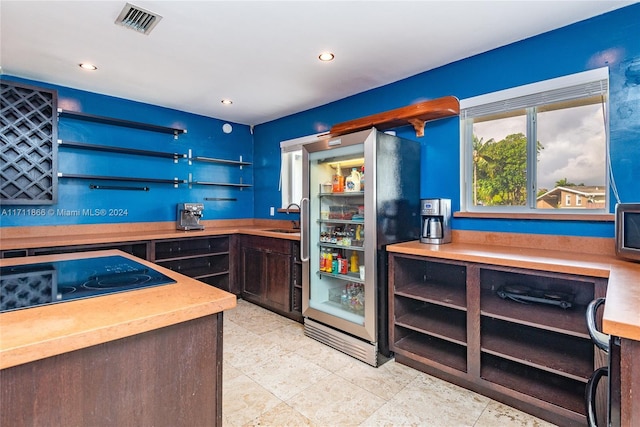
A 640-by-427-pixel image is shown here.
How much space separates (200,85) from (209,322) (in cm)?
302

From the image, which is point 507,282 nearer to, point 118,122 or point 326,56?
point 326,56

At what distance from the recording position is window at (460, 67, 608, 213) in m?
2.20

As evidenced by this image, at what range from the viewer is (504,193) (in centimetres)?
263

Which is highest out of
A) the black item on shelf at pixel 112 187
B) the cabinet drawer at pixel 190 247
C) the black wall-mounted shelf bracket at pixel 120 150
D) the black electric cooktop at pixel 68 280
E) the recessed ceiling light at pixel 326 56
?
the recessed ceiling light at pixel 326 56

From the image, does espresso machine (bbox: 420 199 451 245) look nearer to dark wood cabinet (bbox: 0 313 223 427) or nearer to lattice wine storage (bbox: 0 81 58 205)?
dark wood cabinet (bbox: 0 313 223 427)

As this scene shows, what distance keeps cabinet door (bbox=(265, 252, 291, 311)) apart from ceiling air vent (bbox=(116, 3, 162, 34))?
234cm

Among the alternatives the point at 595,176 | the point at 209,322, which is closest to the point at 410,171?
the point at 595,176

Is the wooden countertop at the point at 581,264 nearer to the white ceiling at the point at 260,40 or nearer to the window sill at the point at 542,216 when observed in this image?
the window sill at the point at 542,216

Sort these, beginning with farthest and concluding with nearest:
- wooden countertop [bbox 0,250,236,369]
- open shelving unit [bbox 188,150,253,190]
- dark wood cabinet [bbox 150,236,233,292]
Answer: open shelving unit [bbox 188,150,253,190] < dark wood cabinet [bbox 150,236,233,292] < wooden countertop [bbox 0,250,236,369]

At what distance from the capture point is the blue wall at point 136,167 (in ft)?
11.2

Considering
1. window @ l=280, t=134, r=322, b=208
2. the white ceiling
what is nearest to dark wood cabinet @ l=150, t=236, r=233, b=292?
window @ l=280, t=134, r=322, b=208

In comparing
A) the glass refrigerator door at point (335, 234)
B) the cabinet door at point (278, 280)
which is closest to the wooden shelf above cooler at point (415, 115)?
the glass refrigerator door at point (335, 234)

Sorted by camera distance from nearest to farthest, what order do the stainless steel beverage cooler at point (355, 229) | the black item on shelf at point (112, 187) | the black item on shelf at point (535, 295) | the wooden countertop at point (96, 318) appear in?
the wooden countertop at point (96, 318)
the black item on shelf at point (535, 295)
the stainless steel beverage cooler at point (355, 229)
the black item on shelf at point (112, 187)

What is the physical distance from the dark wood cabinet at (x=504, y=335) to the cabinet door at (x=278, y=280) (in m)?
1.31
